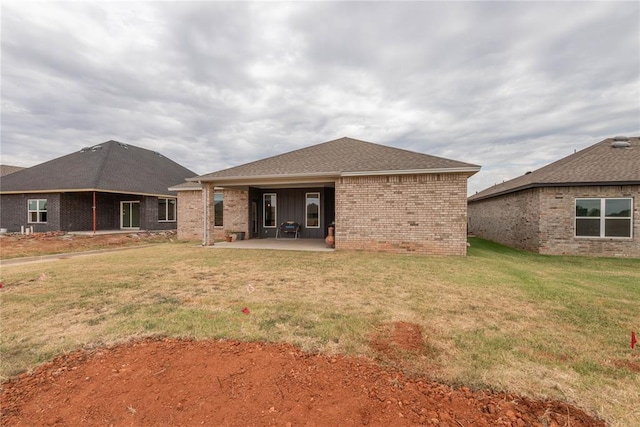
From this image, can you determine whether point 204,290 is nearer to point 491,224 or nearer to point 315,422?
point 315,422

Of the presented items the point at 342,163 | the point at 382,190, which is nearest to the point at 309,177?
the point at 342,163

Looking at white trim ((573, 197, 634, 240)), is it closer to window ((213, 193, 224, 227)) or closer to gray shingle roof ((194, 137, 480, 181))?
gray shingle roof ((194, 137, 480, 181))

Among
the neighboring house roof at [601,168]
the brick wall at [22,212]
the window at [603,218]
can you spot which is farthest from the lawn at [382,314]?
the brick wall at [22,212]

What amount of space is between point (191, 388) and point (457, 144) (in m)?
27.0

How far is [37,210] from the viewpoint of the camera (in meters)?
19.0

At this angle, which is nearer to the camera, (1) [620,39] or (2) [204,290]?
(2) [204,290]

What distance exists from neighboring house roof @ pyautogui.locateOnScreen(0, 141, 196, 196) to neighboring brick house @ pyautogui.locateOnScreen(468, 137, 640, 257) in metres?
22.9

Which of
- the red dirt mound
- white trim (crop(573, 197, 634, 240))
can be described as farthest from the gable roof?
the red dirt mound

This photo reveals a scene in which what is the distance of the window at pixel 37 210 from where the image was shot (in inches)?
740

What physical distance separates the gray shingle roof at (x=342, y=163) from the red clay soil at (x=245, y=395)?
863 cm

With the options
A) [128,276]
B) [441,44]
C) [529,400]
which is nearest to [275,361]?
[529,400]

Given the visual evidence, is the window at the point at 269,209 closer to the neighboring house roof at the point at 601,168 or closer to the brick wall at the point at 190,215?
the brick wall at the point at 190,215

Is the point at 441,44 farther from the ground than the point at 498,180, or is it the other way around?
the point at 441,44

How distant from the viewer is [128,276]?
688 cm
